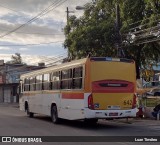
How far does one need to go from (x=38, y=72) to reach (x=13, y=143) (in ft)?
36.2

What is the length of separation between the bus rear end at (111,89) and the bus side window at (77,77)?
1.98 ft

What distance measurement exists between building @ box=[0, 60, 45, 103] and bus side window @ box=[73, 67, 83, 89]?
44.8 meters

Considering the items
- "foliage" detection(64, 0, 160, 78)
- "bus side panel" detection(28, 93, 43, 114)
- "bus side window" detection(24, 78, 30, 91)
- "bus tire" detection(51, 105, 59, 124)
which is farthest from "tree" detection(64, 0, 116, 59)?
"bus tire" detection(51, 105, 59, 124)

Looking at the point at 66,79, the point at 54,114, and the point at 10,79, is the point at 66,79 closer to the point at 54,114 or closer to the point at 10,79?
the point at 54,114

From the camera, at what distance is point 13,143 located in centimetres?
1270

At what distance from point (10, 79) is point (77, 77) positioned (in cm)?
4830

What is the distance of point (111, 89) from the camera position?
1738 centimetres

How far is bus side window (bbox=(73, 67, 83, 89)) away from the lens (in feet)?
57.1

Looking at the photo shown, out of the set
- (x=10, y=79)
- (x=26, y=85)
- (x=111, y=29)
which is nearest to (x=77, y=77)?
(x=26, y=85)

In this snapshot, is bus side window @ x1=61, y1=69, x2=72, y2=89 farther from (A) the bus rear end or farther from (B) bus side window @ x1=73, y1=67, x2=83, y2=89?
(A) the bus rear end

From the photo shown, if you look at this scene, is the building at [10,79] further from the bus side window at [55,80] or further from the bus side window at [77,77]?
the bus side window at [77,77]

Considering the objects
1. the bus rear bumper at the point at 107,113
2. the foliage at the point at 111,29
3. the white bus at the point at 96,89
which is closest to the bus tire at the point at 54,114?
the white bus at the point at 96,89

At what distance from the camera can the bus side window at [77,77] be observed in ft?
57.1

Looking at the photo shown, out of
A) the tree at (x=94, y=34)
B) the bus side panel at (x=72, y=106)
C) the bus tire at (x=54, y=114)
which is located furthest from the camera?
the tree at (x=94, y=34)
